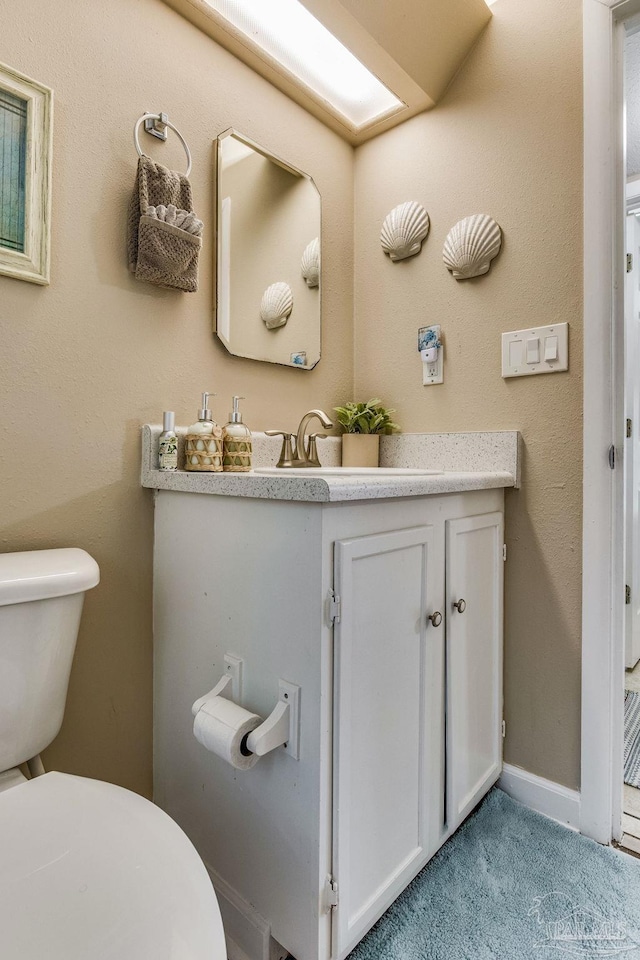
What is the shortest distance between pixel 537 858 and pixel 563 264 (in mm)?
1462

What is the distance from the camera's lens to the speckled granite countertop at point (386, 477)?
2.66 ft

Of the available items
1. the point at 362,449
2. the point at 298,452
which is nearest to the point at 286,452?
the point at 298,452

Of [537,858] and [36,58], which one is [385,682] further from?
[36,58]

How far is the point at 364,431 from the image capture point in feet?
5.31

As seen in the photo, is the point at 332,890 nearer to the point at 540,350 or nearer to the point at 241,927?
the point at 241,927

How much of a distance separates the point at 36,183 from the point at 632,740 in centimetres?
233

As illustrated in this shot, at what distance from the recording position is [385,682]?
916 mm

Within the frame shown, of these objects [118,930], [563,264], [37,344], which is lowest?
[118,930]

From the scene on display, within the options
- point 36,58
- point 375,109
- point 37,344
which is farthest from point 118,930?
point 375,109

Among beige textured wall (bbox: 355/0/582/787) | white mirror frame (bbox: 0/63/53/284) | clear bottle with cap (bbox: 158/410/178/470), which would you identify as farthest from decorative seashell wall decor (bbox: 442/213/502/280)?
white mirror frame (bbox: 0/63/53/284)

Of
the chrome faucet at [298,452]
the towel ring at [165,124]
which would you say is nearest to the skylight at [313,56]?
the towel ring at [165,124]

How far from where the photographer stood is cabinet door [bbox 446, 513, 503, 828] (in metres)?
1.11

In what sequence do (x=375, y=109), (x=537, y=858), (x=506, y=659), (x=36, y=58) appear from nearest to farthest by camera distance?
(x=36, y=58), (x=537, y=858), (x=506, y=659), (x=375, y=109)

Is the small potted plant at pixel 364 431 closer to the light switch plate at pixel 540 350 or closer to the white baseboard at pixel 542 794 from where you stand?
the light switch plate at pixel 540 350
